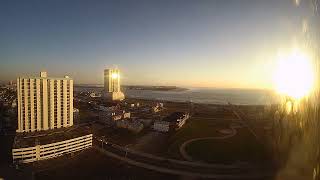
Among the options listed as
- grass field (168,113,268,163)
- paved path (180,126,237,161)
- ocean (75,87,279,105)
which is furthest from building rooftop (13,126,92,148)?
ocean (75,87,279,105)

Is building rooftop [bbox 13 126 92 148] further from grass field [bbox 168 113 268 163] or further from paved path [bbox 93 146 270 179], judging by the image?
grass field [bbox 168 113 268 163]

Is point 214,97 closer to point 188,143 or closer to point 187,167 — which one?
point 188,143

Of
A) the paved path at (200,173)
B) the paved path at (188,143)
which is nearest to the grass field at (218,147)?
the paved path at (188,143)

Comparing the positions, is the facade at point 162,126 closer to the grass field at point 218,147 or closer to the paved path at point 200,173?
the grass field at point 218,147

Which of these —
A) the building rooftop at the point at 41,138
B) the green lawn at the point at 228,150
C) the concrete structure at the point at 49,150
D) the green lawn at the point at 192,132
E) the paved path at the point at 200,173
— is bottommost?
the paved path at the point at 200,173

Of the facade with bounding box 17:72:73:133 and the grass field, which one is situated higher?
the facade with bounding box 17:72:73:133
